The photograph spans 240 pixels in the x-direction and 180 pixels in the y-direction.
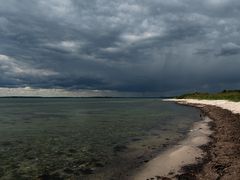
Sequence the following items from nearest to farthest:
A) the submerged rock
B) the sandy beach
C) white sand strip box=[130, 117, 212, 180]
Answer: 1. the sandy beach
2. white sand strip box=[130, 117, 212, 180]
3. the submerged rock

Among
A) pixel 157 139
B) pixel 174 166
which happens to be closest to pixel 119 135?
pixel 157 139

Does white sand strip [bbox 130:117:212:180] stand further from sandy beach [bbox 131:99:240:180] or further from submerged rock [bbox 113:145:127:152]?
submerged rock [bbox 113:145:127:152]

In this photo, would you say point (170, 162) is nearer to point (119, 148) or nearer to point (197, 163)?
point (197, 163)

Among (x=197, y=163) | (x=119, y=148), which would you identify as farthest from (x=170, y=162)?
(x=119, y=148)

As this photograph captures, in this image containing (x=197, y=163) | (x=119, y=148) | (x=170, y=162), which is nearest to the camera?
(x=197, y=163)

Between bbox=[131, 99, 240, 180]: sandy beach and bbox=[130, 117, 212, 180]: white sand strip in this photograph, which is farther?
bbox=[130, 117, 212, 180]: white sand strip

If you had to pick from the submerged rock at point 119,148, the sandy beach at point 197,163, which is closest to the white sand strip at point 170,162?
the sandy beach at point 197,163

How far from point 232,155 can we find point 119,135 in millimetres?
13976

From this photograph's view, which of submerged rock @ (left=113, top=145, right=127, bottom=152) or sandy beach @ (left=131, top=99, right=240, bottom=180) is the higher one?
sandy beach @ (left=131, top=99, right=240, bottom=180)

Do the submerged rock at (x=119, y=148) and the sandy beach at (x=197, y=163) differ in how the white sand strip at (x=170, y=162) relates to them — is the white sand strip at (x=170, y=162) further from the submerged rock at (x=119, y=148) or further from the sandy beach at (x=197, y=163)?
the submerged rock at (x=119, y=148)

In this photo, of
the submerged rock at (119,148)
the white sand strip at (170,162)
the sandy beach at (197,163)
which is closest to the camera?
the sandy beach at (197,163)

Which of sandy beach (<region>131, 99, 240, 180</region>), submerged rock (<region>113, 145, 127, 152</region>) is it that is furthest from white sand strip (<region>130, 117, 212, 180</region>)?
submerged rock (<region>113, 145, 127, 152</region>)

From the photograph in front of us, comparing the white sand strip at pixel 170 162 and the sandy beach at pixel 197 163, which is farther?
the white sand strip at pixel 170 162

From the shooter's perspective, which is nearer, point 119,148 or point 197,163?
point 197,163
